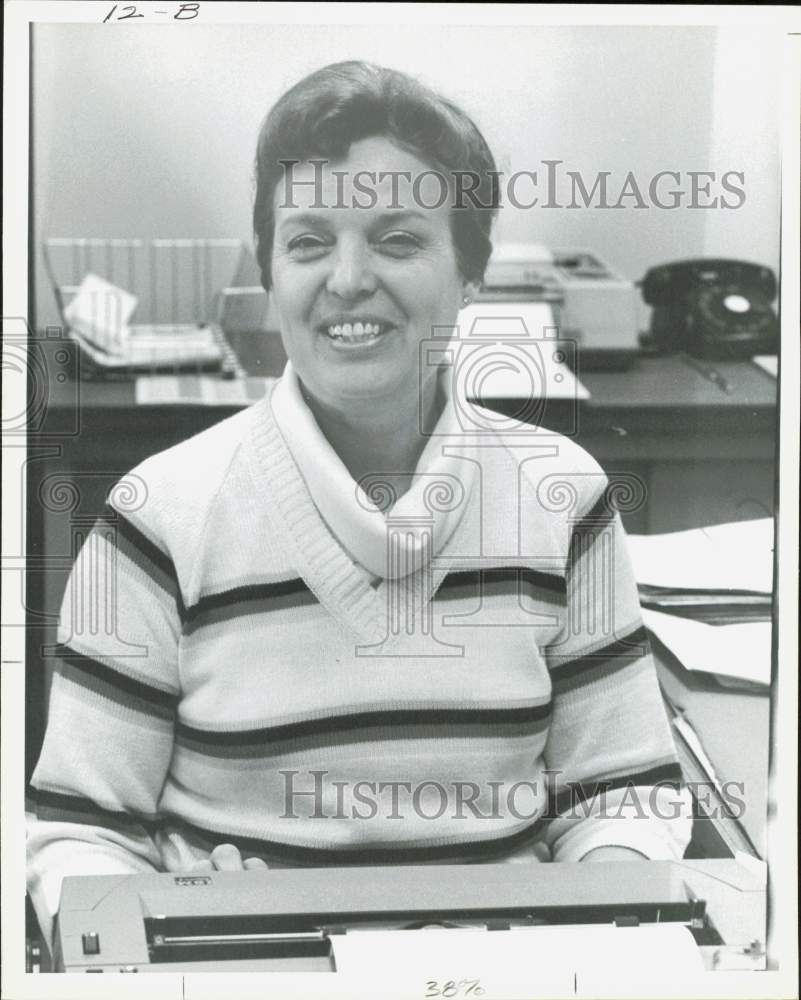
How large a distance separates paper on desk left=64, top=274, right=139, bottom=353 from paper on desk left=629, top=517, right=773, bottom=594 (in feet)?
1.74

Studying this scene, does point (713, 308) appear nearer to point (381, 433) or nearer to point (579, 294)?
point (579, 294)

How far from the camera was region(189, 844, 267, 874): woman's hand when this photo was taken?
1.50 metres

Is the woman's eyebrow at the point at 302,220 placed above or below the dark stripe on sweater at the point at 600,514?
above

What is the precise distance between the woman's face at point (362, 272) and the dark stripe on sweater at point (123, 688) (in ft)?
1.05

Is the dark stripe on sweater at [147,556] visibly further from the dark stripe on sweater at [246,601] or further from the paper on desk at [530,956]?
the paper on desk at [530,956]

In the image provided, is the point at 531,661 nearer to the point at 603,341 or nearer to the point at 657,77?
the point at 603,341

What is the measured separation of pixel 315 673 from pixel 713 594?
40 centimetres

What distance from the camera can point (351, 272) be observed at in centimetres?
146

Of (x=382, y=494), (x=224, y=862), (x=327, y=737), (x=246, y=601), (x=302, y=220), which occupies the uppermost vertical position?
(x=302, y=220)

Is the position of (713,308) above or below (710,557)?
A: above

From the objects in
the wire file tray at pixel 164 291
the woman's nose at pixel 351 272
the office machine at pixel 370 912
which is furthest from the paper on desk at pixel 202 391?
the office machine at pixel 370 912

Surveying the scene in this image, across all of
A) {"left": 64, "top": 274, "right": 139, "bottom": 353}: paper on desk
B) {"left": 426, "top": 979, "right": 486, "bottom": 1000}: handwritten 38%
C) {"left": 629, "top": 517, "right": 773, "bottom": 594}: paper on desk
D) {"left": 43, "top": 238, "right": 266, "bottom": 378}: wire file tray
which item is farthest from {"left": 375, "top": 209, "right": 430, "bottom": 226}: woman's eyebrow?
{"left": 426, "top": 979, "right": 486, "bottom": 1000}: handwritten 38%

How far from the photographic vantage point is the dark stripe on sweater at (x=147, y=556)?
4.85 ft

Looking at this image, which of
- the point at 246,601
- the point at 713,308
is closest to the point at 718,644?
the point at 713,308
